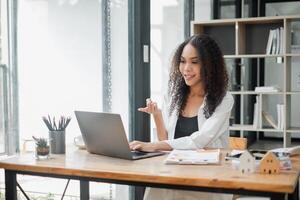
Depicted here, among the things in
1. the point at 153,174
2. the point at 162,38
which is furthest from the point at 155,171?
the point at 162,38

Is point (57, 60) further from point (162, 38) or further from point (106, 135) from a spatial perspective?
point (162, 38)

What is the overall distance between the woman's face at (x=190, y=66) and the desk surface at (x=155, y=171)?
1.74 ft

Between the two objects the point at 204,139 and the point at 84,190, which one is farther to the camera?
the point at 84,190

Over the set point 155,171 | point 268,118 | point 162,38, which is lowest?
point 268,118

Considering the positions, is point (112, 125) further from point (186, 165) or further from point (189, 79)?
point (189, 79)

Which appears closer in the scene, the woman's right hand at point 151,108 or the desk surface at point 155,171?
the desk surface at point 155,171

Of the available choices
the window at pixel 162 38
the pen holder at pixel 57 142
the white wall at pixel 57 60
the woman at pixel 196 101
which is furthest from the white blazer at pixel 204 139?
the window at pixel 162 38

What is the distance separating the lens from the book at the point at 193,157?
1.69 metres

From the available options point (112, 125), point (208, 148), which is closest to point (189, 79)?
point (208, 148)

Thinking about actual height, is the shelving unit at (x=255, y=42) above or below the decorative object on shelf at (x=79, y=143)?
above

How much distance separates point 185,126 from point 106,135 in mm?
591

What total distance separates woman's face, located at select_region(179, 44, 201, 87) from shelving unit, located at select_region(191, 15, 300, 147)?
8.04ft

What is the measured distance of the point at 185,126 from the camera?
228cm

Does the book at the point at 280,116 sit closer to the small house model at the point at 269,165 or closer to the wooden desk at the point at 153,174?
the wooden desk at the point at 153,174
